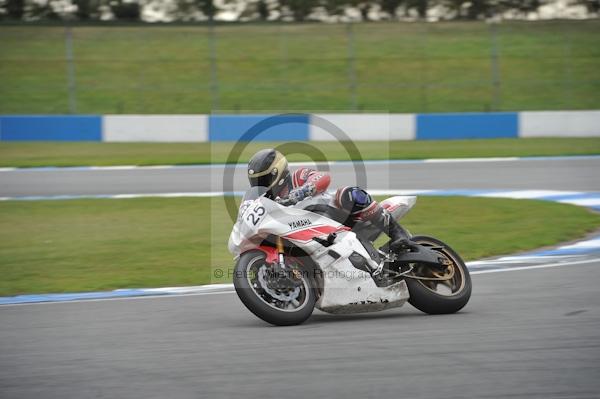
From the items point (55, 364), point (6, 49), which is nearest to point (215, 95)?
point (6, 49)

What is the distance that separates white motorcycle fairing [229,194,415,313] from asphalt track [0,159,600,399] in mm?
161

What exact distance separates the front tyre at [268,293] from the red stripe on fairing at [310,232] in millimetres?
197

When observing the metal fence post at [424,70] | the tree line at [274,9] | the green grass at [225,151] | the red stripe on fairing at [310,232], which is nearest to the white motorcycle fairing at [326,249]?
the red stripe on fairing at [310,232]

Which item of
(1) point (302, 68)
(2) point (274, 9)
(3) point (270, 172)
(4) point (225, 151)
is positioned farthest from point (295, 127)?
(3) point (270, 172)

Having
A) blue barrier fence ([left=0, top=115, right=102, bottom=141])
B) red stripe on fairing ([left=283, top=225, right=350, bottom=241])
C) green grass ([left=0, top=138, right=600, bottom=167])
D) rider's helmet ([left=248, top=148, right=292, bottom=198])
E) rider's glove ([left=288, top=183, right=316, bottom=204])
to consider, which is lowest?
green grass ([left=0, top=138, right=600, bottom=167])

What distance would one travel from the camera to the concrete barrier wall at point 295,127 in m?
23.6

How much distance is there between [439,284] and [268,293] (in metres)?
1.32

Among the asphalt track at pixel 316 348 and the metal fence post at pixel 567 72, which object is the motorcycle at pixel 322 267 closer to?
the asphalt track at pixel 316 348

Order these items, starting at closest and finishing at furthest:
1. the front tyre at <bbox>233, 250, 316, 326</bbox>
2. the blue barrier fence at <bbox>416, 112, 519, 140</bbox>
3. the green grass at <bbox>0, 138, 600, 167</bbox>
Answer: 1. the front tyre at <bbox>233, 250, 316, 326</bbox>
2. the green grass at <bbox>0, 138, 600, 167</bbox>
3. the blue barrier fence at <bbox>416, 112, 519, 140</bbox>

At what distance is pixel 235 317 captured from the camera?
22.3 feet

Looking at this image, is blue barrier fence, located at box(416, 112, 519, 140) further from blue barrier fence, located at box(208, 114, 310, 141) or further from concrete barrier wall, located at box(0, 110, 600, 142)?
blue barrier fence, located at box(208, 114, 310, 141)

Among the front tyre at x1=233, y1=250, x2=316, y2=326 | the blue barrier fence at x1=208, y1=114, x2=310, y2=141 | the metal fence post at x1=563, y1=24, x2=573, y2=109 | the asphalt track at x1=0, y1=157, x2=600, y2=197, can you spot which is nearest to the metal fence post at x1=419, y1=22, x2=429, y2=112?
the metal fence post at x1=563, y1=24, x2=573, y2=109

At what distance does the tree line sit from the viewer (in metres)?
32.3

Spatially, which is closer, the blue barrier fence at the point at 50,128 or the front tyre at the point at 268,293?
the front tyre at the point at 268,293
